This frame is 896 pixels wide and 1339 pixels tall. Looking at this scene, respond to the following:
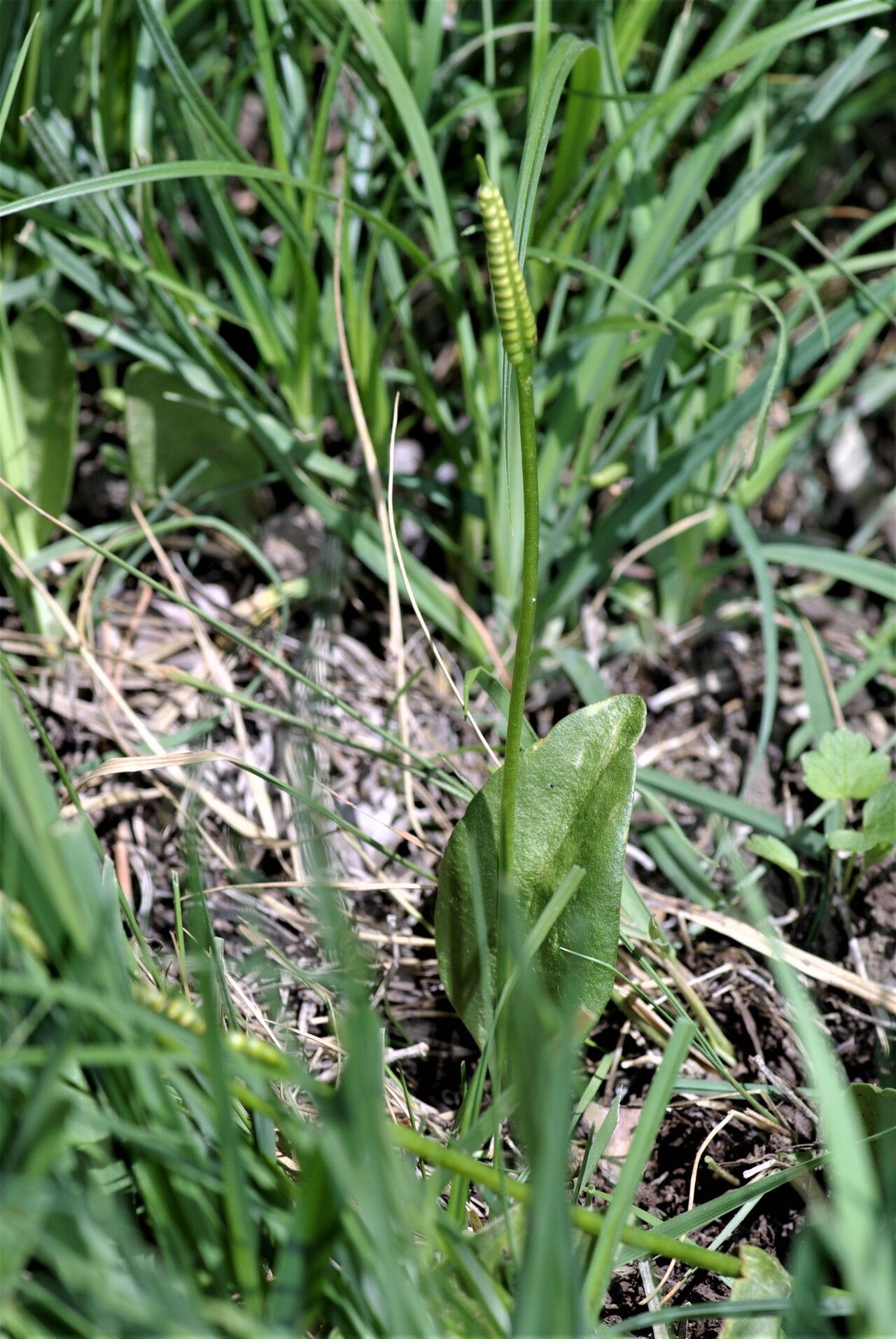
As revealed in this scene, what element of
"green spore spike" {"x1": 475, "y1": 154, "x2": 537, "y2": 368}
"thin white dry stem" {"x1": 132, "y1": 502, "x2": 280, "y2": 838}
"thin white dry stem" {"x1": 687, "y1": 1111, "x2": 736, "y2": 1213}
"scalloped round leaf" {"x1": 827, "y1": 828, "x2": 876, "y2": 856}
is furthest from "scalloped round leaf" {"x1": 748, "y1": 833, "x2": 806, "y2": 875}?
"green spore spike" {"x1": 475, "y1": 154, "x2": 537, "y2": 368}

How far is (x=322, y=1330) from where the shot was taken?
778mm

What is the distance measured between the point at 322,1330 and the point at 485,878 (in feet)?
1.28

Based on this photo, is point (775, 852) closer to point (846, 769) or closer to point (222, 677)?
point (846, 769)

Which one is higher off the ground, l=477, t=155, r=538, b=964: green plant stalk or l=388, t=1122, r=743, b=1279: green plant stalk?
l=477, t=155, r=538, b=964: green plant stalk

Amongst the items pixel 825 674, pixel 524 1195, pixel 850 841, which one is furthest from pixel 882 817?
pixel 524 1195

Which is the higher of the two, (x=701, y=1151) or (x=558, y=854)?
(x=558, y=854)

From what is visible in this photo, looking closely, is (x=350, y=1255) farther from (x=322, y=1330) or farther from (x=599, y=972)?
(x=599, y=972)

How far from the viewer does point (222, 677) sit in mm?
1489

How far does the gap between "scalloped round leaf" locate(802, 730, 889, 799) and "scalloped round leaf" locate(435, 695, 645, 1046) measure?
368mm

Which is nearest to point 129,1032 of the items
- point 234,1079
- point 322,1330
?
→ point 234,1079

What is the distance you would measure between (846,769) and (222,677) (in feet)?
2.57

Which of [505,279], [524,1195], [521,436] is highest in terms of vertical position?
[505,279]

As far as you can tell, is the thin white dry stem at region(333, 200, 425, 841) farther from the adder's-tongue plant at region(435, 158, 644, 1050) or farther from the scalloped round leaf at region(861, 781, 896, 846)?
the scalloped round leaf at region(861, 781, 896, 846)

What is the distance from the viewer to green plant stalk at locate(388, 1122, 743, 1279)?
0.74 metres
